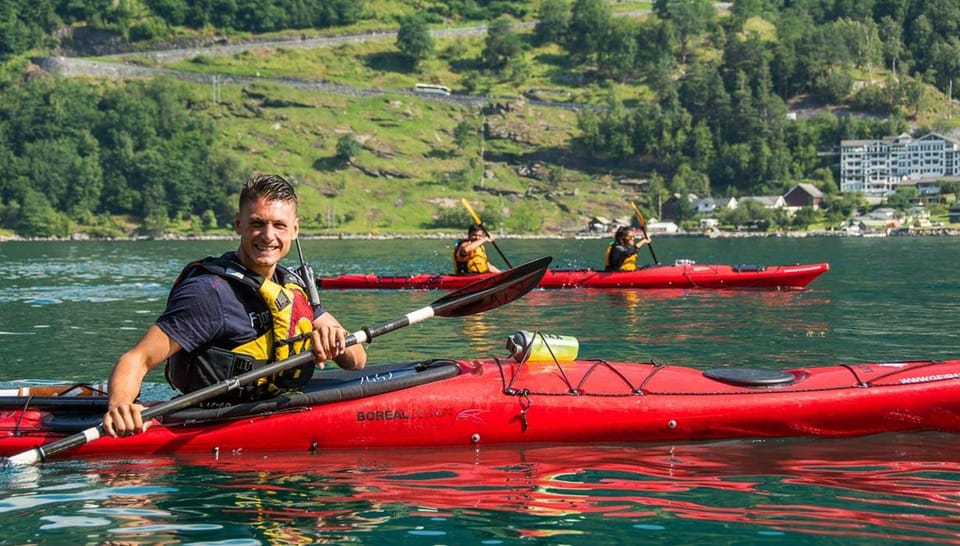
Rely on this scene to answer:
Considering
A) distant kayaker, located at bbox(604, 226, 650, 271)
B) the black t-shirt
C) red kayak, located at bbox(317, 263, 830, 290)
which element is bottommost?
red kayak, located at bbox(317, 263, 830, 290)

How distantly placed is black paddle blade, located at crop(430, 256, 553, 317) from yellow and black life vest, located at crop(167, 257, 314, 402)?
1712 millimetres

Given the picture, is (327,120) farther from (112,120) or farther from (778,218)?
(778,218)

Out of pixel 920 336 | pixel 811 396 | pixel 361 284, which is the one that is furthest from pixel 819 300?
pixel 811 396

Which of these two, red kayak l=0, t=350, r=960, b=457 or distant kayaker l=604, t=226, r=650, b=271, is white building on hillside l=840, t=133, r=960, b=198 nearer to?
distant kayaker l=604, t=226, r=650, b=271

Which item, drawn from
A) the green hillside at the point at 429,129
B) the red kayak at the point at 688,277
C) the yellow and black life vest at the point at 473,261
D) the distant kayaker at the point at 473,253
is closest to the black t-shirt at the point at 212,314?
the distant kayaker at the point at 473,253

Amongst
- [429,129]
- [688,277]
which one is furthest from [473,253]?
[429,129]

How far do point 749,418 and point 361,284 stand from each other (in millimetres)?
24318

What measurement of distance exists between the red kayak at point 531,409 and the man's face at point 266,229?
210 centimetres

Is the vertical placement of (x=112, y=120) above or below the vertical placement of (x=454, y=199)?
above

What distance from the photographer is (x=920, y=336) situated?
2130 cm

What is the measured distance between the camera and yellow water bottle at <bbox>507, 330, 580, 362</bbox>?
472 inches

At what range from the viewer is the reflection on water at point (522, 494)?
877cm

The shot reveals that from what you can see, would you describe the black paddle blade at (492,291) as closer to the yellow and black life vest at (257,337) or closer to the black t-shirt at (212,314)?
the yellow and black life vest at (257,337)

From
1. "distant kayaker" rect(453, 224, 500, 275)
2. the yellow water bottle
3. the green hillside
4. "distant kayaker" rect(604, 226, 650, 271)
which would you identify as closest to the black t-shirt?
the yellow water bottle
